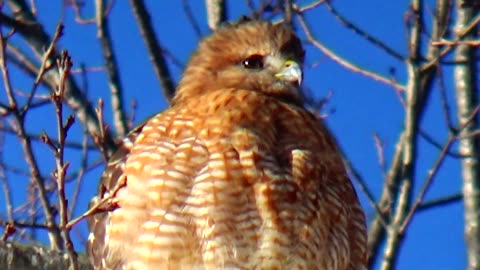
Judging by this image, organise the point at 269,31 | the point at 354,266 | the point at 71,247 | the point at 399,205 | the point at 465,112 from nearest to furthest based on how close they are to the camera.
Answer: the point at 71,247, the point at 354,266, the point at 269,31, the point at 399,205, the point at 465,112

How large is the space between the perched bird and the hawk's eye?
267 millimetres

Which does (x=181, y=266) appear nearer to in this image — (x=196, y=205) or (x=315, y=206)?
(x=196, y=205)

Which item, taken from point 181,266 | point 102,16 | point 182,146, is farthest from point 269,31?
point 102,16

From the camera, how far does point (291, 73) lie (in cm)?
606

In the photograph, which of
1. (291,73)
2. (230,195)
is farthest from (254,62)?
(230,195)

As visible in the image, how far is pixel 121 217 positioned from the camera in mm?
5359

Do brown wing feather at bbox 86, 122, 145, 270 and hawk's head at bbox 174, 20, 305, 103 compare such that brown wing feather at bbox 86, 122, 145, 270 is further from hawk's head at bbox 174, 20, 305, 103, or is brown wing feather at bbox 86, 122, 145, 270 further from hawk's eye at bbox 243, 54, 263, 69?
hawk's eye at bbox 243, 54, 263, 69

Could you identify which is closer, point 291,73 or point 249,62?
point 291,73

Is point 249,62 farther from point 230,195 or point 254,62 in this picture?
point 230,195

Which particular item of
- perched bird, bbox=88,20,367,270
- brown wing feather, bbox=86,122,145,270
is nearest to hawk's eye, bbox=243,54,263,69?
perched bird, bbox=88,20,367,270

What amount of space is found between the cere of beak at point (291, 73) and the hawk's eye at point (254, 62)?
120mm

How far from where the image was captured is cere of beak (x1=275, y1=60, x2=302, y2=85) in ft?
19.8

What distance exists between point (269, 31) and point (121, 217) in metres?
1.28

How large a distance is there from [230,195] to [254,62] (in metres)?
1.02
